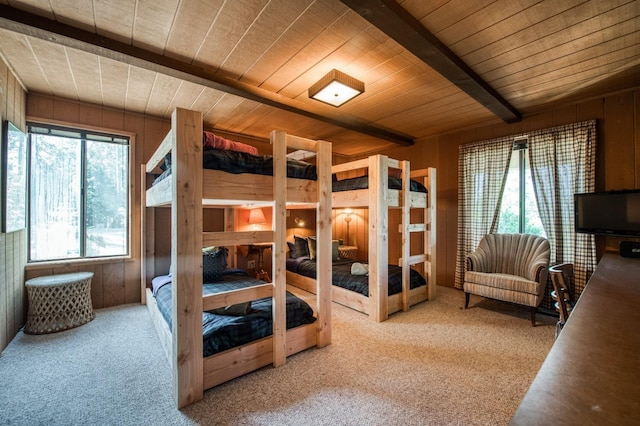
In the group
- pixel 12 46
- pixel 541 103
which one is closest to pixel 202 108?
pixel 12 46

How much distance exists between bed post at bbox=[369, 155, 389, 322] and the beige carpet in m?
0.28

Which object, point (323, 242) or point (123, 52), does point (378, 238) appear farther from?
point (123, 52)

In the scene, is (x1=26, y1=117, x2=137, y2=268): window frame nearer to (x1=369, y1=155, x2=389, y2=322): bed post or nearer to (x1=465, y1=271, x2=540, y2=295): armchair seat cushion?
(x1=369, y1=155, x2=389, y2=322): bed post

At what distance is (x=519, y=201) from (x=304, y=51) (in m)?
3.42

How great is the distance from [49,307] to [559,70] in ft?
17.7

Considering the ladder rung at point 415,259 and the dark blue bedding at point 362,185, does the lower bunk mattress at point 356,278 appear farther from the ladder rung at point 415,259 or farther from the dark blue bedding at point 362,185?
the dark blue bedding at point 362,185

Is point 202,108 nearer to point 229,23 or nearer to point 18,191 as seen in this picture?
point 229,23

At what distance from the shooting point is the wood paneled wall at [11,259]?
2281mm

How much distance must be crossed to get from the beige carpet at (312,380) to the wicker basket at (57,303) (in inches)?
5.1

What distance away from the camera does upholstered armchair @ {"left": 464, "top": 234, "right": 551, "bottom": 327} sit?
9.22ft

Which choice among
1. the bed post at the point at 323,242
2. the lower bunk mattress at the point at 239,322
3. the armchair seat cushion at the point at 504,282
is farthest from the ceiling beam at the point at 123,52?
the armchair seat cushion at the point at 504,282

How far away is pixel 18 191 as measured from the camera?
2.49m

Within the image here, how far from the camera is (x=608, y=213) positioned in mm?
2805

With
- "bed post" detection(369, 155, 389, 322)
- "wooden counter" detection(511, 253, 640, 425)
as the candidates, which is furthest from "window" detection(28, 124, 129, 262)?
"wooden counter" detection(511, 253, 640, 425)
